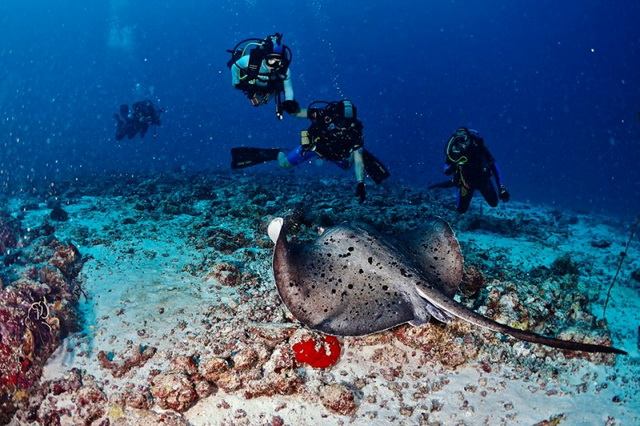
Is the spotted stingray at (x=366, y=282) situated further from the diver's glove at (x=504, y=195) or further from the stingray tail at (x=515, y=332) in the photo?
the diver's glove at (x=504, y=195)

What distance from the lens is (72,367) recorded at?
11.4ft

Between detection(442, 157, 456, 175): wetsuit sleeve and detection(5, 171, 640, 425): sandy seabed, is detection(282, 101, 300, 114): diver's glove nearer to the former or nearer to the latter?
detection(5, 171, 640, 425): sandy seabed

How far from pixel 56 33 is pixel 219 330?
558 feet

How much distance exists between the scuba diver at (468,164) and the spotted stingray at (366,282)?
491cm

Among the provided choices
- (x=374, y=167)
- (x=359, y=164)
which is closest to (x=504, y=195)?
(x=374, y=167)

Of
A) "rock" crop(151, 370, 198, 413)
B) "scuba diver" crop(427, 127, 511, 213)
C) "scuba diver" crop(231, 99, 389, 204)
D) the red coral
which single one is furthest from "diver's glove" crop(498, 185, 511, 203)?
"rock" crop(151, 370, 198, 413)

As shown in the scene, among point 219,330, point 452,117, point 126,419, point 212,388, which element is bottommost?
point 126,419

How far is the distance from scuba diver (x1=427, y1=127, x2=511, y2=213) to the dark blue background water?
70539mm

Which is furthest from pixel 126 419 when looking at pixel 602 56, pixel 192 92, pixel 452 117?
pixel 192 92

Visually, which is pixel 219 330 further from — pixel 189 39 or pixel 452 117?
pixel 189 39

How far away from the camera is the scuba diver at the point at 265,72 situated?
746 cm

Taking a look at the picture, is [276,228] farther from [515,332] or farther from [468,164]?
[468,164]

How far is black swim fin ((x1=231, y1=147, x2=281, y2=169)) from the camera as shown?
898 centimetres

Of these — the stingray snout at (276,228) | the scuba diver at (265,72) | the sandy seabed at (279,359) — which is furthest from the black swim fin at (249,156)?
the stingray snout at (276,228)
